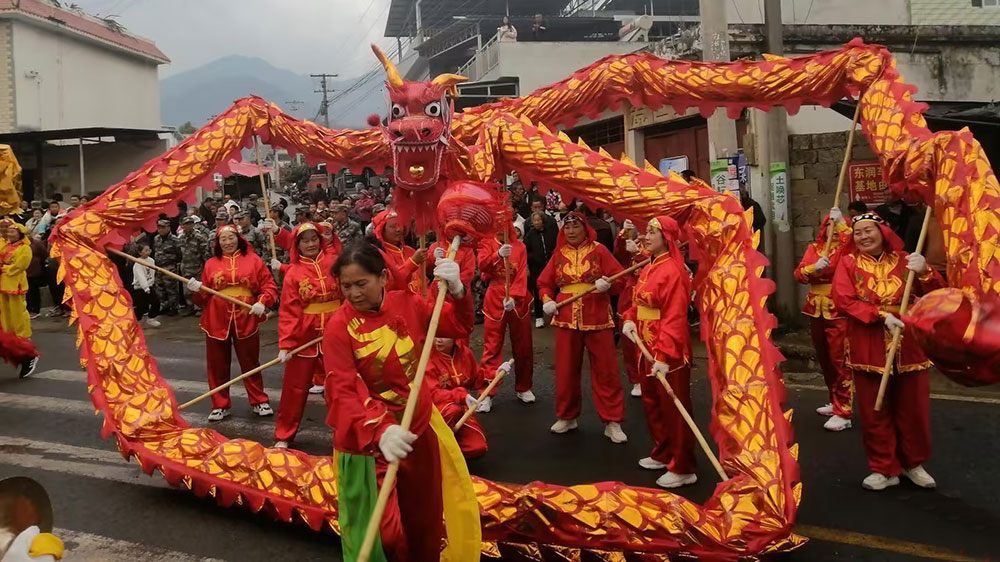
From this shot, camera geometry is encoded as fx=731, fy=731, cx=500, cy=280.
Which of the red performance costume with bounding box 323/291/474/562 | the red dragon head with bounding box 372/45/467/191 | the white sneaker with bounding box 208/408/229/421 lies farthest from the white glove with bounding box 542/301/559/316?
the white sneaker with bounding box 208/408/229/421

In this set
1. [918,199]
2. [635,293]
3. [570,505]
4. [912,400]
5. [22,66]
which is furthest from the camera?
[22,66]

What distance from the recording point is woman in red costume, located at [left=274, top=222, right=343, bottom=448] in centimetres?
572

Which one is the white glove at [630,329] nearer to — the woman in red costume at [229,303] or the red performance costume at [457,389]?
the red performance costume at [457,389]

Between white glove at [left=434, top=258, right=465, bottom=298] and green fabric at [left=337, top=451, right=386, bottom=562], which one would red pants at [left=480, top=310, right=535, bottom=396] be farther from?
green fabric at [left=337, top=451, right=386, bottom=562]

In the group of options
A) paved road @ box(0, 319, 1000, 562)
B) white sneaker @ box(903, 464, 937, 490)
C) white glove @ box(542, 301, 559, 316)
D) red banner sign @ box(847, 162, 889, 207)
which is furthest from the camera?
red banner sign @ box(847, 162, 889, 207)

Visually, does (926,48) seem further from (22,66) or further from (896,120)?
(22,66)

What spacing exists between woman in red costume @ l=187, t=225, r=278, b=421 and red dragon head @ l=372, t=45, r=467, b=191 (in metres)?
2.91

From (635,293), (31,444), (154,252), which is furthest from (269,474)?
(154,252)

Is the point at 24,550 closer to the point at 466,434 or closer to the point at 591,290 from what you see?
the point at 466,434

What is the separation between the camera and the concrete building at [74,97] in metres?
19.3

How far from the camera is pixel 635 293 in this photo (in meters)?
5.11

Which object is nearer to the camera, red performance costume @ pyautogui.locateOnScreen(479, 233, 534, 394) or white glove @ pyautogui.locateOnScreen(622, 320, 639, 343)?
white glove @ pyautogui.locateOnScreen(622, 320, 639, 343)

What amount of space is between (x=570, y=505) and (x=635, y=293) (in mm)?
2037

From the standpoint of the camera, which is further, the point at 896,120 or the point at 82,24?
the point at 82,24
